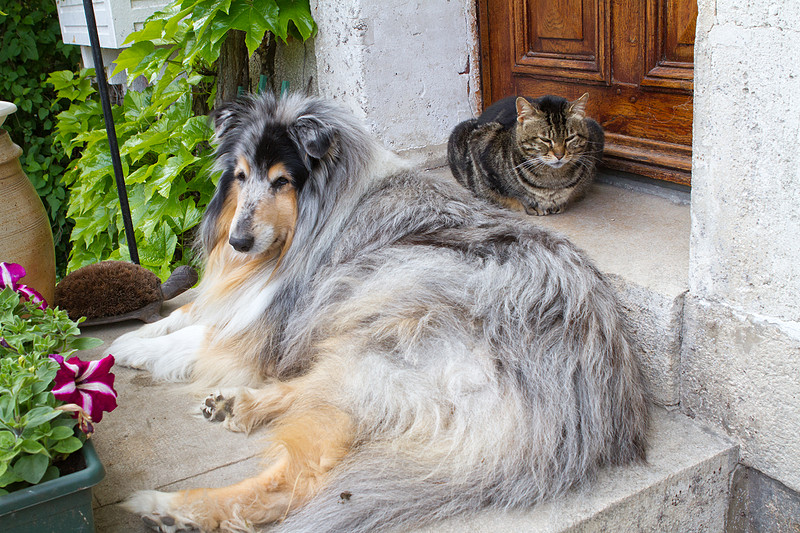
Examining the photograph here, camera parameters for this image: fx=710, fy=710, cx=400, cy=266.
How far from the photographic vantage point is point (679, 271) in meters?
2.44

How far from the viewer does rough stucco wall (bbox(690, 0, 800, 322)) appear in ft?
6.05

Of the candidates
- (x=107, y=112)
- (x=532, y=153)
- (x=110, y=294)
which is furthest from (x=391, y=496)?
(x=107, y=112)

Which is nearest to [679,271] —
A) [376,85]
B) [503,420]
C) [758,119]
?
[758,119]

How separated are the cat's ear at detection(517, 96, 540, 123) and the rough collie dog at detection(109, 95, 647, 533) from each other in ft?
1.85

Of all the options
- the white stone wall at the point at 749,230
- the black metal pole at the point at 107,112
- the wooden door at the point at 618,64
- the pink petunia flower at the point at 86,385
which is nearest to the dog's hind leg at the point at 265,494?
the pink petunia flower at the point at 86,385

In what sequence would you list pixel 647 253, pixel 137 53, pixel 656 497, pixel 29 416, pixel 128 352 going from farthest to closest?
pixel 137 53
pixel 128 352
pixel 647 253
pixel 656 497
pixel 29 416

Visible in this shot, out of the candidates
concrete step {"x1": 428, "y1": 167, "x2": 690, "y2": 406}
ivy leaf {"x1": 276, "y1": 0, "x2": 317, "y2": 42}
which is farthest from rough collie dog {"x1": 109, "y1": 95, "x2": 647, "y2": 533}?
ivy leaf {"x1": 276, "y1": 0, "x2": 317, "y2": 42}

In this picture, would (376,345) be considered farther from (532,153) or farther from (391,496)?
(532,153)

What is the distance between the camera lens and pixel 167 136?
5008 millimetres

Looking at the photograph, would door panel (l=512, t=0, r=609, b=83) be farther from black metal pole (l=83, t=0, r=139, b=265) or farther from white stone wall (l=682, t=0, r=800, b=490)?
black metal pole (l=83, t=0, r=139, b=265)

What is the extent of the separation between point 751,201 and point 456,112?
2484 mm

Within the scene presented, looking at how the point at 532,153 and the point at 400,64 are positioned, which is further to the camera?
the point at 400,64

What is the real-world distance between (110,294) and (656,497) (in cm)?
260

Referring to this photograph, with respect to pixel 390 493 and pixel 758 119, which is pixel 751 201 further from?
pixel 390 493
